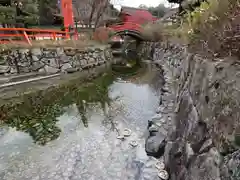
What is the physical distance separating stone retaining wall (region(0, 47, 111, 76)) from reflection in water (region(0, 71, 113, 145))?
2.03 metres

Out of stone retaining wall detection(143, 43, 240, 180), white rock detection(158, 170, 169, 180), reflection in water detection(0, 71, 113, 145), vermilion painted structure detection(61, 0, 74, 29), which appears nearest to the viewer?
stone retaining wall detection(143, 43, 240, 180)

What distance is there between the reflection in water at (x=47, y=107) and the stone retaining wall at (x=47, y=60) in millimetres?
2029

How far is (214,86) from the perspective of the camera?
1549 mm

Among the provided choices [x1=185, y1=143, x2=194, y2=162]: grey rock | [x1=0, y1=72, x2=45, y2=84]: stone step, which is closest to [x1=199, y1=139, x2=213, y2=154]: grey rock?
[x1=185, y1=143, x2=194, y2=162]: grey rock

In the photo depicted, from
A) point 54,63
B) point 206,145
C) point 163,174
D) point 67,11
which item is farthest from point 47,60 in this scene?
point 206,145

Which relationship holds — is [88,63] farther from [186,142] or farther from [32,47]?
[186,142]

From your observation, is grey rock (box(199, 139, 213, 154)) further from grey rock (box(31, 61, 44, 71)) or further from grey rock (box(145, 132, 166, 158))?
grey rock (box(31, 61, 44, 71))

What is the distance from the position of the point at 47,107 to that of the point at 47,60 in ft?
13.4

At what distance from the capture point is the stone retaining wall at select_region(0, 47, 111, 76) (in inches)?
275

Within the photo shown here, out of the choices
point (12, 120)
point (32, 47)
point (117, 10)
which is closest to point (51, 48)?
point (32, 47)

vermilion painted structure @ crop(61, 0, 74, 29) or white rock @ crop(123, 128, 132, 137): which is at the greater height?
vermilion painted structure @ crop(61, 0, 74, 29)

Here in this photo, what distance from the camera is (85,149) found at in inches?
121

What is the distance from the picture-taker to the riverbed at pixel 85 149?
2.54 meters

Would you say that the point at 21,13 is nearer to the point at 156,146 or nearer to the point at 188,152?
the point at 156,146
